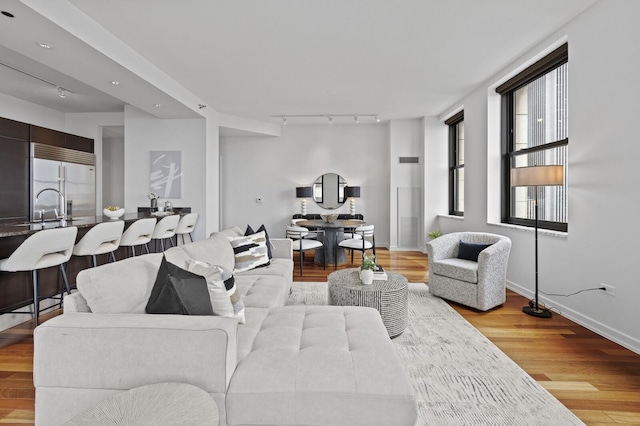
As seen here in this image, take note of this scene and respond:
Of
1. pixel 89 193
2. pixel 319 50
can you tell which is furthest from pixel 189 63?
pixel 89 193

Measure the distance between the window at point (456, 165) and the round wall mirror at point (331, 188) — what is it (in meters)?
2.40

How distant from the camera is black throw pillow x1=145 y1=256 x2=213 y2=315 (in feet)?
5.25

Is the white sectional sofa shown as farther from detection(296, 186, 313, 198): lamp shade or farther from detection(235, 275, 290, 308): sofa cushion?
detection(296, 186, 313, 198): lamp shade

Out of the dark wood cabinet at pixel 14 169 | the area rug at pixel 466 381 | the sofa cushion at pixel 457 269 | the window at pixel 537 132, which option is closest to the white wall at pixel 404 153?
the window at pixel 537 132

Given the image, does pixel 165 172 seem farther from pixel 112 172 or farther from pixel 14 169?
pixel 112 172

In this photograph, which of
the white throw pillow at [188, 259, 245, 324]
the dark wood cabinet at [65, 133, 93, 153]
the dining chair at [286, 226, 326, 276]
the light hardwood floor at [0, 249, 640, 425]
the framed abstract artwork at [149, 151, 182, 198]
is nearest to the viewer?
the white throw pillow at [188, 259, 245, 324]

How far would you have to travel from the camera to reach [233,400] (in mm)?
1334

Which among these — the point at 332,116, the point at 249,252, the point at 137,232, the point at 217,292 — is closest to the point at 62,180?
the point at 137,232

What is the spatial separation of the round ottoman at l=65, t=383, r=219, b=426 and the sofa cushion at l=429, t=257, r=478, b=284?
299 centimetres

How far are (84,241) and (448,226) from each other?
225 inches

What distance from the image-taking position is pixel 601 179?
2895 millimetres

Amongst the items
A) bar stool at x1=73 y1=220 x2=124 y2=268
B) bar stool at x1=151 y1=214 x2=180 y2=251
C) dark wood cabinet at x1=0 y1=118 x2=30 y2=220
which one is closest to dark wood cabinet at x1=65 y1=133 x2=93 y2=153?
dark wood cabinet at x1=0 y1=118 x2=30 y2=220

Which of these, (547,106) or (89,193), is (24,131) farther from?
(547,106)

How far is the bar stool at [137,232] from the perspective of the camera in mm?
3793
